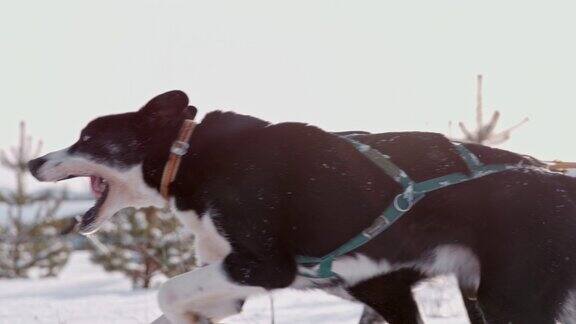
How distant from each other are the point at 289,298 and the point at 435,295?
6.11 ft

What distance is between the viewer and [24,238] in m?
15.9

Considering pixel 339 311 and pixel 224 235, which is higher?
pixel 224 235

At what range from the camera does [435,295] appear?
688cm

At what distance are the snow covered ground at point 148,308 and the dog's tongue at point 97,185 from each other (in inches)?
62.3

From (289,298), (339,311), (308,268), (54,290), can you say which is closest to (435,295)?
(339,311)

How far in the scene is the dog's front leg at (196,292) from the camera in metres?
3.34

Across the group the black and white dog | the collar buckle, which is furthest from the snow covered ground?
the collar buckle

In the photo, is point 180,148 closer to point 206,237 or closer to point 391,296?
point 206,237

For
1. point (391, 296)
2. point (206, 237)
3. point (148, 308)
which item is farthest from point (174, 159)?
point (148, 308)

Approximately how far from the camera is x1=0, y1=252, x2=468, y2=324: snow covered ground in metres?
6.19

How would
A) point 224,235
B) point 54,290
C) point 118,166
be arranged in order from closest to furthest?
1. point 224,235
2. point 118,166
3. point 54,290

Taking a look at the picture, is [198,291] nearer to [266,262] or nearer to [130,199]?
[266,262]

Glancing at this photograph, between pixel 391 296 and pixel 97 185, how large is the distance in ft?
4.66

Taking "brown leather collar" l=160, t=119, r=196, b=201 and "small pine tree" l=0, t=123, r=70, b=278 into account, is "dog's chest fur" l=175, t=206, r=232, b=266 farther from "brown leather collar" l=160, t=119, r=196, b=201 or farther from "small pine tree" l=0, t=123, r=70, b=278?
"small pine tree" l=0, t=123, r=70, b=278
